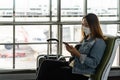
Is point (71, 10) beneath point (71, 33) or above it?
above

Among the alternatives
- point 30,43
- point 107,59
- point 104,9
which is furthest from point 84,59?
point 104,9

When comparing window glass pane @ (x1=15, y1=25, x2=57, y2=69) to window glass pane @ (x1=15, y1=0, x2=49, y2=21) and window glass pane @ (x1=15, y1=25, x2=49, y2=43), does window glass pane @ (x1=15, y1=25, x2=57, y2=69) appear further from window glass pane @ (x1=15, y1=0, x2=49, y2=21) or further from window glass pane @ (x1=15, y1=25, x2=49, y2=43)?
window glass pane @ (x1=15, y1=0, x2=49, y2=21)

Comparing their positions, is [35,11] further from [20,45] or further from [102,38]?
[102,38]

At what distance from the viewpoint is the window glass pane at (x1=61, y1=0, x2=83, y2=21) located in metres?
4.53

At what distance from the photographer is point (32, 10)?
4.45 metres

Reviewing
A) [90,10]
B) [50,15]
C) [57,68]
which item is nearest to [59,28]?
[50,15]

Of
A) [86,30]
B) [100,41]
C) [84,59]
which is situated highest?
[86,30]

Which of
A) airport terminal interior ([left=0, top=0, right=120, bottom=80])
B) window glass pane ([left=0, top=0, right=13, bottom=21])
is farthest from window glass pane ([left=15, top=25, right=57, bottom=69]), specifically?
window glass pane ([left=0, top=0, right=13, bottom=21])

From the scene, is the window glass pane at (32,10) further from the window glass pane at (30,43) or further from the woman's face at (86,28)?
the woman's face at (86,28)

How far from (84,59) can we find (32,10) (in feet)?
6.36

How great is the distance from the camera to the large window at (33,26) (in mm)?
4355

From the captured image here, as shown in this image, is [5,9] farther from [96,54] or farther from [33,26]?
[96,54]

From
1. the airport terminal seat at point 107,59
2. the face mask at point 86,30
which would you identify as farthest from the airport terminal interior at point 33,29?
the airport terminal seat at point 107,59

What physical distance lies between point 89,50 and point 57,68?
42cm
